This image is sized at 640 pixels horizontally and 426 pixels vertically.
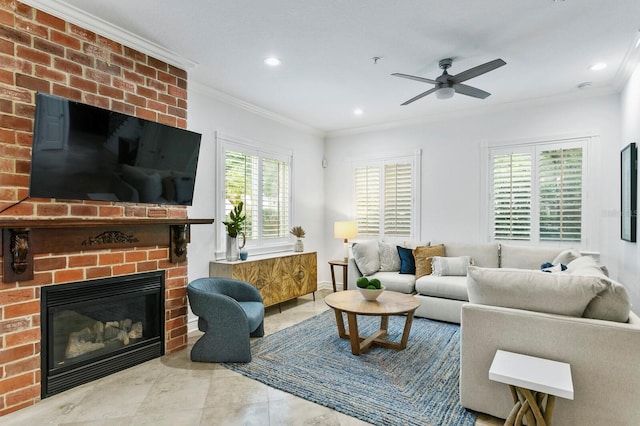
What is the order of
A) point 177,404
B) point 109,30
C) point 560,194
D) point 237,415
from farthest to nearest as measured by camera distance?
point 560,194
point 109,30
point 177,404
point 237,415

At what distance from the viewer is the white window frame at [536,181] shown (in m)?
4.29

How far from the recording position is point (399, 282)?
460 centimetres

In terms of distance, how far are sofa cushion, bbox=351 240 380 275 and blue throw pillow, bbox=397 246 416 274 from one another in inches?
12.8

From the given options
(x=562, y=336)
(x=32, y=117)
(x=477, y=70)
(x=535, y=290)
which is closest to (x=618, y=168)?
(x=477, y=70)

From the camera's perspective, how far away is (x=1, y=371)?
2.29 meters

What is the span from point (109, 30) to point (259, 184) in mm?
2551

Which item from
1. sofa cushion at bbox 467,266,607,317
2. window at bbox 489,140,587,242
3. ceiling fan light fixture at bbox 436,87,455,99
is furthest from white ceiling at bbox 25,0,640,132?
sofa cushion at bbox 467,266,607,317

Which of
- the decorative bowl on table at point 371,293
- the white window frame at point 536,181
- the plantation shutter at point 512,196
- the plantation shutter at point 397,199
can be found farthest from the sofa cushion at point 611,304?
the plantation shutter at point 397,199

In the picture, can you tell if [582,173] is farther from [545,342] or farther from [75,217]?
[75,217]

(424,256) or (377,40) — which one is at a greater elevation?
(377,40)

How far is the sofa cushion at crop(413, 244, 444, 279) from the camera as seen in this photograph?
465cm

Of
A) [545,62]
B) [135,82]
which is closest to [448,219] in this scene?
[545,62]

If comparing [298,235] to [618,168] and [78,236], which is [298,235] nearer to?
[78,236]

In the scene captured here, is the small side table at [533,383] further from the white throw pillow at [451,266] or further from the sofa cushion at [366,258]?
the sofa cushion at [366,258]
